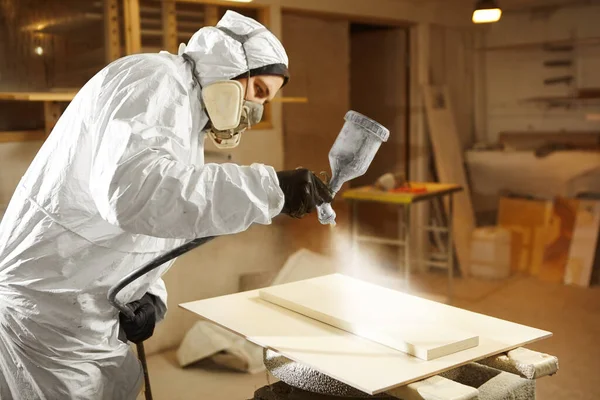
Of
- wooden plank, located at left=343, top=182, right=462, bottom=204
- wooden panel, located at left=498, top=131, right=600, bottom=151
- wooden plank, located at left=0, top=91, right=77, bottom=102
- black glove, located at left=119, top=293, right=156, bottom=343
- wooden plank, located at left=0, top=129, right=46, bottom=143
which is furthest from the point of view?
wooden panel, located at left=498, top=131, right=600, bottom=151

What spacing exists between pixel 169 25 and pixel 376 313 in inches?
93.8

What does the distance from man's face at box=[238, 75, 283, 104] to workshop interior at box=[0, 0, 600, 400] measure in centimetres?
11

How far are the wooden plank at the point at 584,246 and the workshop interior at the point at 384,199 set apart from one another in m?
0.01

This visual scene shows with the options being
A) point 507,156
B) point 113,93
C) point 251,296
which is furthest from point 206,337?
point 507,156

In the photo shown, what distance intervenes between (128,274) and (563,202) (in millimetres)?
4666

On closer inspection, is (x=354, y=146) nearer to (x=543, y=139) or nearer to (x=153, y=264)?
(x=153, y=264)

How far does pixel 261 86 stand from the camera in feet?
5.37

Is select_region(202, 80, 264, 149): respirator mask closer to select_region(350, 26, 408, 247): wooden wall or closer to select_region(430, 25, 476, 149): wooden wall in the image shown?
select_region(350, 26, 408, 247): wooden wall

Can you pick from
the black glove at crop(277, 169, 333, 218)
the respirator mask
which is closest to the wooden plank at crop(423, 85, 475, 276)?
the respirator mask

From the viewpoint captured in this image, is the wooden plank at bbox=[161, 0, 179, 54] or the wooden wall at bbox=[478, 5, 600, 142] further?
the wooden wall at bbox=[478, 5, 600, 142]

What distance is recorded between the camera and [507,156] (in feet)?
18.4

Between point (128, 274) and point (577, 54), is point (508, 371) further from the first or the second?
point (577, 54)

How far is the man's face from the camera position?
1.60 meters

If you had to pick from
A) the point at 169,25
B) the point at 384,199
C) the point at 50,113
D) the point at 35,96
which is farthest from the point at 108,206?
the point at 384,199
